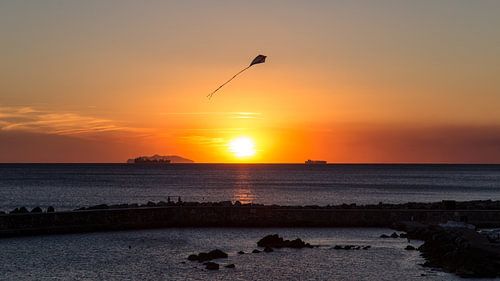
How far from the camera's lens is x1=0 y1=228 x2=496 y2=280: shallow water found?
31.3 metres

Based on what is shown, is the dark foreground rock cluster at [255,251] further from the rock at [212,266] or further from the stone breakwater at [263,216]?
the stone breakwater at [263,216]

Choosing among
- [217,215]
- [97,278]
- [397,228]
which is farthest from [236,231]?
[97,278]

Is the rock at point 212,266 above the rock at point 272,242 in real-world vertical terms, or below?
below

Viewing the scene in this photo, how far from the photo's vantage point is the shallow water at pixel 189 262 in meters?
31.3

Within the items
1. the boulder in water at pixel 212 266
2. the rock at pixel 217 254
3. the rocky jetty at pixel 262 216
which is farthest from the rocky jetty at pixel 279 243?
the rocky jetty at pixel 262 216

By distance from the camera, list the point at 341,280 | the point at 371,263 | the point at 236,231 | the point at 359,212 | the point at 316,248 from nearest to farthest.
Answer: the point at 341,280
the point at 371,263
the point at 316,248
the point at 236,231
the point at 359,212

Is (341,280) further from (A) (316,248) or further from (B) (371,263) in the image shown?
(A) (316,248)

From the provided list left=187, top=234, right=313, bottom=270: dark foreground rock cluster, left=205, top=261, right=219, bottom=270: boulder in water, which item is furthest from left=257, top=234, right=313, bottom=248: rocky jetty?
left=205, top=261, right=219, bottom=270: boulder in water

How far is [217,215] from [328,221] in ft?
27.1

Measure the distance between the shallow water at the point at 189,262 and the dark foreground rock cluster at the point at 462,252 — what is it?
0.82 m

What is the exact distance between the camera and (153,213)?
5100 cm

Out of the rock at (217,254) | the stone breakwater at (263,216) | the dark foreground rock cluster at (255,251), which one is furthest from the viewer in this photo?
the stone breakwater at (263,216)

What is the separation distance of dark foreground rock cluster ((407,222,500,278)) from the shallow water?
0.82 metres

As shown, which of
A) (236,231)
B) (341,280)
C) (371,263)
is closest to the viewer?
(341,280)
